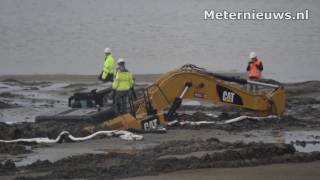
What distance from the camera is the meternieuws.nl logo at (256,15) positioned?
63.8 metres

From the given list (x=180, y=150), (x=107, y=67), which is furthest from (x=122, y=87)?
(x=180, y=150)

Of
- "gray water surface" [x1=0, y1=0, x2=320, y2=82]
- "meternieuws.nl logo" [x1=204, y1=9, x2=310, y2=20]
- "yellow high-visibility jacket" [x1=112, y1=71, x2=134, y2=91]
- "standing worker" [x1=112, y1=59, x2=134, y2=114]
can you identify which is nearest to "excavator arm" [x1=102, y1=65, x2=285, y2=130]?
"standing worker" [x1=112, y1=59, x2=134, y2=114]

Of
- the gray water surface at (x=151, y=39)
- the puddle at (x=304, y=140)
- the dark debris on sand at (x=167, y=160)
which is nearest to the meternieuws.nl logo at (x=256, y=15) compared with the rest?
the gray water surface at (x=151, y=39)

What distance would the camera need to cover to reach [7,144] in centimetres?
1631

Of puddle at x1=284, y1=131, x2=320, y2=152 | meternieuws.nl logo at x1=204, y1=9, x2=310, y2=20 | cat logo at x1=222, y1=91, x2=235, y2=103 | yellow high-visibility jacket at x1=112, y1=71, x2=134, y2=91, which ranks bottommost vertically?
puddle at x1=284, y1=131, x2=320, y2=152

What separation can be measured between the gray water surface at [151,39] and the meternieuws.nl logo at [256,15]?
1038mm

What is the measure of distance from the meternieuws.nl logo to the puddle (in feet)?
149

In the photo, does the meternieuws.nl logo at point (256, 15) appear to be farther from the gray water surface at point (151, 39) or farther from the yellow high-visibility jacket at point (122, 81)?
the yellow high-visibility jacket at point (122, 81)

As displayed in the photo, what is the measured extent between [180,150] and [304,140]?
3.57 metres

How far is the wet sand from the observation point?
43.0 feet

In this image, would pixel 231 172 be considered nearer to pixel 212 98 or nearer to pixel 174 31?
pixel 212 98

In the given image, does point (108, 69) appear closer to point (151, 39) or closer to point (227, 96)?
point (227, 96)

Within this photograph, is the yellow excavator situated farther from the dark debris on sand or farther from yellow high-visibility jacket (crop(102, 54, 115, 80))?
yellow high-visibility jacket (crop(102, 54, 115, 80))

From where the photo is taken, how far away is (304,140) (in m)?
17.2
